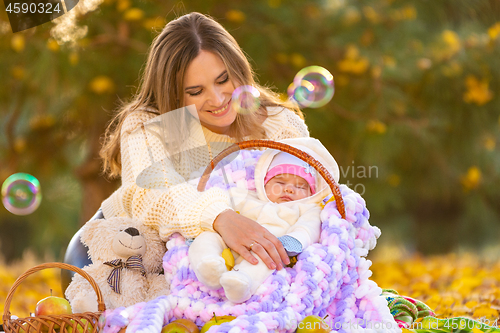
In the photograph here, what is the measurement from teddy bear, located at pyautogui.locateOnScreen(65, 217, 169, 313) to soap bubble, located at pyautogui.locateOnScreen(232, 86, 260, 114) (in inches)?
25.4

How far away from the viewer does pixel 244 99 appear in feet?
6.89

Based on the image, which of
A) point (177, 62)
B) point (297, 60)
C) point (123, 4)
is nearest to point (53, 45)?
point (123, 4)

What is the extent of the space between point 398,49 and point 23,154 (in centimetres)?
275

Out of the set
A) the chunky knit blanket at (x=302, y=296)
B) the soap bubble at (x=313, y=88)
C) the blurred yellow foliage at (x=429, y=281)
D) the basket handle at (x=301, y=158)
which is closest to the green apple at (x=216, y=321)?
the chunky knit blanket at (x=302, y=296)

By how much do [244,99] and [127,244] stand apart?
2.64 feet

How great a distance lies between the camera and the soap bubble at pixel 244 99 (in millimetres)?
2066

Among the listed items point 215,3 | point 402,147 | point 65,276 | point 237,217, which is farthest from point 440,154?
point 65,276

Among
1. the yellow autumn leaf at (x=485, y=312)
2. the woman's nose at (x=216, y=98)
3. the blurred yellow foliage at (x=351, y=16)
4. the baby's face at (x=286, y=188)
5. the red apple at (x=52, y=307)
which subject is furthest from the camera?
the blurred yellow foliage at (x=351, y=16)

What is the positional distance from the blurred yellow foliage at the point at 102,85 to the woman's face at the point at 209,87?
4.11 ft

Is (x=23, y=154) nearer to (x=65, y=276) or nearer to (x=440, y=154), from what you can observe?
(x=65, y=276)

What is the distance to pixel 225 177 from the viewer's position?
1901 mm

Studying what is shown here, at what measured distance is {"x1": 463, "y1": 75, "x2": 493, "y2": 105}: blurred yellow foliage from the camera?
3387 millimetres

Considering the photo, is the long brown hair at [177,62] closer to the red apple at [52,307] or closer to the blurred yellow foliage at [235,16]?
the red apple at [52,307]

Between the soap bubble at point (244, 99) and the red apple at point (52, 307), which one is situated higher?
the soap bubble at point (244, 99)
